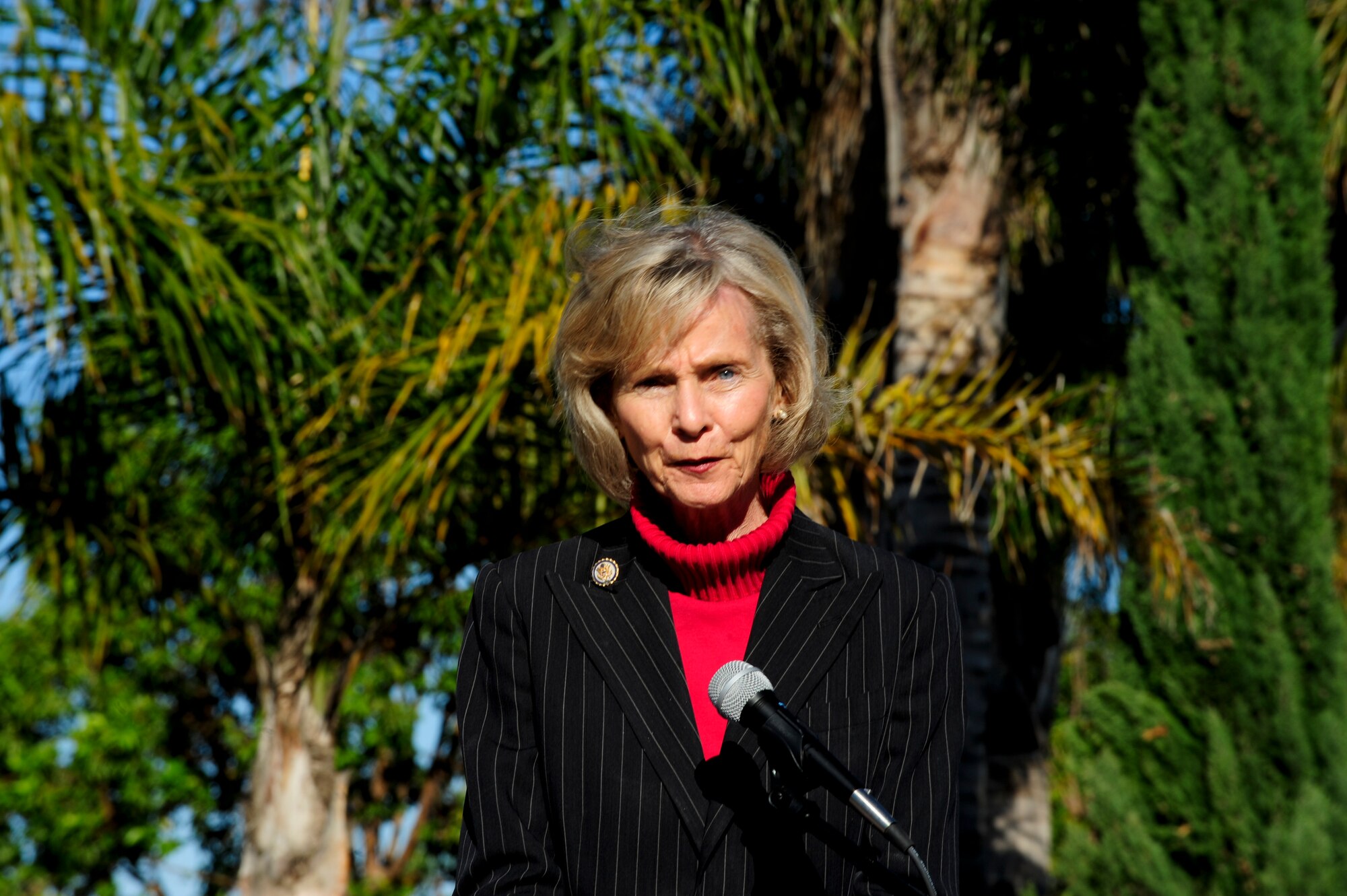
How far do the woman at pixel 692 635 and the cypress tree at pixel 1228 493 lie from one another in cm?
357

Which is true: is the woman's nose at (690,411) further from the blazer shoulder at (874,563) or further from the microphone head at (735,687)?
the microphone head at (735,687)

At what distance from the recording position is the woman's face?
1.79 m

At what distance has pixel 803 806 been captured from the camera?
1.57 metres

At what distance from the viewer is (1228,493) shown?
5215 millimetres

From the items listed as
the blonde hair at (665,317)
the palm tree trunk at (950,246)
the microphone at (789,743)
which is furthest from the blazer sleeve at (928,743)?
the palm tree trunk at (950,246)

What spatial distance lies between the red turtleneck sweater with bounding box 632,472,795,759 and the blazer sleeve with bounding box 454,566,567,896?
21 cm

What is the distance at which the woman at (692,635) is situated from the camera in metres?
1.68

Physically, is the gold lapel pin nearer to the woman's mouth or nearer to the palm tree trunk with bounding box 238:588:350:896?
the woman's mouth

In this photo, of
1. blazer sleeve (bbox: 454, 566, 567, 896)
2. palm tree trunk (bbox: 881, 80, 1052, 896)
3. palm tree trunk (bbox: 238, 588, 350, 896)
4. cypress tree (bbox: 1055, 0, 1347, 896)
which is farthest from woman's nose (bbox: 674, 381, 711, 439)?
palm tree trunk (bbox: 238, 588, 350, 896)

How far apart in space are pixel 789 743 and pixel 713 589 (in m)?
0.45

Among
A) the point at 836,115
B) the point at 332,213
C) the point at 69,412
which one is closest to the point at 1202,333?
the point at 836,115

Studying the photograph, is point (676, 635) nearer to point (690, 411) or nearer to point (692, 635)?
point (692, 635)

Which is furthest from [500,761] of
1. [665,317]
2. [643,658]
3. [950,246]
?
[950,246]

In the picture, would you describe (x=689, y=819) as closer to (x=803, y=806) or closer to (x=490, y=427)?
(x=803, y=806)
